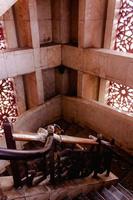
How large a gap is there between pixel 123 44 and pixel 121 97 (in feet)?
4.40

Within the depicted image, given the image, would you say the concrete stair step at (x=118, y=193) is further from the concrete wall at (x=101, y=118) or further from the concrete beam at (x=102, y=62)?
the concrete beam at (x=102, y=62)

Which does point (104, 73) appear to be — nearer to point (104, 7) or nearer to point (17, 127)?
point (104, 7)

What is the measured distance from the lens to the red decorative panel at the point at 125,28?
4.35 metres

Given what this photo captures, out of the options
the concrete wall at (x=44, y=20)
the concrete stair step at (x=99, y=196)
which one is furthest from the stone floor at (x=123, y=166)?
the concrete wall at (x=44, y=20)

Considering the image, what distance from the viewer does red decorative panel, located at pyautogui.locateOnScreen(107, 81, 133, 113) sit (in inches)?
196

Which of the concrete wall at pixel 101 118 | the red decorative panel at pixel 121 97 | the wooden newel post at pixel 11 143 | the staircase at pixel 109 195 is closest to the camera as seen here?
the wooden newel post at pixel 11 143

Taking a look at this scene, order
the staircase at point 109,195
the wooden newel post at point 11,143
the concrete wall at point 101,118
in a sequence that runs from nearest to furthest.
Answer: the wooden newel post at point 11,143, the staircase at point 109,195, the concrete wall at point 101,118

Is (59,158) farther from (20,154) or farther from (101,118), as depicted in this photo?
(101,118)

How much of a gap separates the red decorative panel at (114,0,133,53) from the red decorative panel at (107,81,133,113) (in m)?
0.98

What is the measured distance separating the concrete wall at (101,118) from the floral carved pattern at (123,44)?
49cm

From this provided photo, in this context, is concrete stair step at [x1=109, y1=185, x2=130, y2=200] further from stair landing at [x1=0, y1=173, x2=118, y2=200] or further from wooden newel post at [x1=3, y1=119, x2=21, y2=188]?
wooden newel post at [x1=3, y1=119, x2=21, y2=188]

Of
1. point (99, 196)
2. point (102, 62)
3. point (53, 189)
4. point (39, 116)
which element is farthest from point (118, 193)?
point (39, 116)

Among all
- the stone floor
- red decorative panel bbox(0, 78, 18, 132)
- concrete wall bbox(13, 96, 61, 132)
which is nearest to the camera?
the stone floor

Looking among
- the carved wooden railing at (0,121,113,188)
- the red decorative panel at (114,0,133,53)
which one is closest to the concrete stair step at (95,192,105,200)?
the carved wooden railing at (0,121,113,188)
